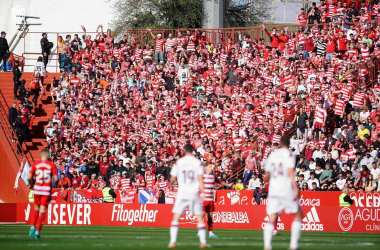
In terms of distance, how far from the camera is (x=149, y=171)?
86.7ft

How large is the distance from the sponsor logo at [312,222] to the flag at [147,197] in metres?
6.71

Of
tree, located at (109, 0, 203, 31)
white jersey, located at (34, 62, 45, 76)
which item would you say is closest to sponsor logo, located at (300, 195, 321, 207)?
white jersey, located at (34, 62, 45, 76)

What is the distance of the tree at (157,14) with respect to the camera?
41719mm

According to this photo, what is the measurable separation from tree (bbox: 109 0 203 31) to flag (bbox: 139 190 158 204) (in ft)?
61.1

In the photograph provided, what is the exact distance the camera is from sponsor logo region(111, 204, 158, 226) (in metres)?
23.4

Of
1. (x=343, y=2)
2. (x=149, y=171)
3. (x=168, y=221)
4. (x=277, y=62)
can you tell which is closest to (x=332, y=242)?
(x=168, y=221)

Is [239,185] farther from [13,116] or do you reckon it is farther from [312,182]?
[13,116]

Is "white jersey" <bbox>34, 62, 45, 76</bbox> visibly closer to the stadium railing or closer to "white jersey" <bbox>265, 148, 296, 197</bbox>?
the stadium railing

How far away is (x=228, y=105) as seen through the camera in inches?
1122

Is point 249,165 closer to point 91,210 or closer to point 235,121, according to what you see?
point 235,121

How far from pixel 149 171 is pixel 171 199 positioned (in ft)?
6.66

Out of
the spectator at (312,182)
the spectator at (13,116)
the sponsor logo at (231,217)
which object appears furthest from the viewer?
the spectator at (13,116)

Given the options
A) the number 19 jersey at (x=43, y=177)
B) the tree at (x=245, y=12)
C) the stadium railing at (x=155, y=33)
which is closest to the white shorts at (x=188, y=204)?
the number 19 jersey at (x=43, y=177)

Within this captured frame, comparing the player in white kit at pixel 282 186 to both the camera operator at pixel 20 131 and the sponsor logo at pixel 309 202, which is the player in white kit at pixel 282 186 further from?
the camera operator at pixel 20 131
